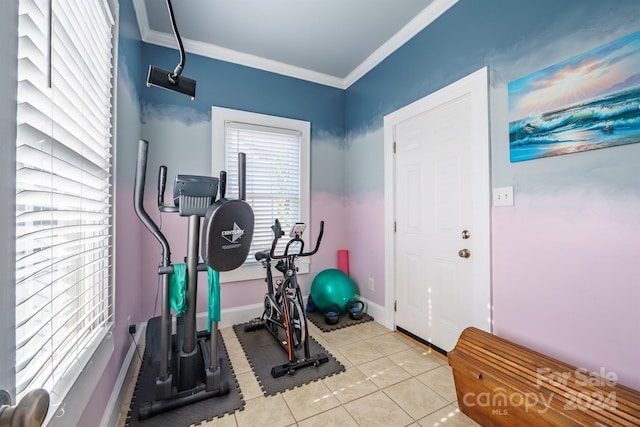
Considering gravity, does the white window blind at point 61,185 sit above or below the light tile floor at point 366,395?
above

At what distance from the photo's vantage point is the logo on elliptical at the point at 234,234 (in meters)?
1.56

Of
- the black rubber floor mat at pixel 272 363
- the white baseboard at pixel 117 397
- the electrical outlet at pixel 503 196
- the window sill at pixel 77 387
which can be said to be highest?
the electrical outlet at pixel 503 196

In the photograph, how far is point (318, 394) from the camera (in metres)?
1.87

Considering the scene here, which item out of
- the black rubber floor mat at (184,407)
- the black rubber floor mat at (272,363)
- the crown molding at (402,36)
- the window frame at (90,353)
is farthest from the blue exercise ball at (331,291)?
the crown molding at (402,36)

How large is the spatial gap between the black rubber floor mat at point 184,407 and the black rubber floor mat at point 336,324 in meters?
1.06

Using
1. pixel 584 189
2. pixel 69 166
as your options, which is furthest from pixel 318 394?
pixel 584 189

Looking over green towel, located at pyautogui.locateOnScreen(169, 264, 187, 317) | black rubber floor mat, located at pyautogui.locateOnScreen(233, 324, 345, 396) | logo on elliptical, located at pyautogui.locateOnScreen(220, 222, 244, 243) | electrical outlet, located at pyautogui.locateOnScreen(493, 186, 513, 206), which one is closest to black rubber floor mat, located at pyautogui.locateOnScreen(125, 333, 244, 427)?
black rubber floor mat, located at pyautogui.locateOnScreen(233, 324, 345, 396)

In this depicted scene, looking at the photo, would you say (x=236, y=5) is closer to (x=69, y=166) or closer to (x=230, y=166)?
(x=230, y=166)

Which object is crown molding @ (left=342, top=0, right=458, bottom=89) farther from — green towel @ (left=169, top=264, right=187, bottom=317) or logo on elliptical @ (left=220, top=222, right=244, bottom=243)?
green towel @ (left=169, top=264, right=187, bottom=317)

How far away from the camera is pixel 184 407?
68.6 inches

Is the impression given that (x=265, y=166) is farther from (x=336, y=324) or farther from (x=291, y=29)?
(x=336, y=324)

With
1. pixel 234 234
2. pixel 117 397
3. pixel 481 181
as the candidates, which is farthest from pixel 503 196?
pixel 117 397

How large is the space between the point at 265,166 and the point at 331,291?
1.55m

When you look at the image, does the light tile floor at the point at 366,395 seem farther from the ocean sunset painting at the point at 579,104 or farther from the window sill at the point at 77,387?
the ocean sunset painting at the point at 579,104
